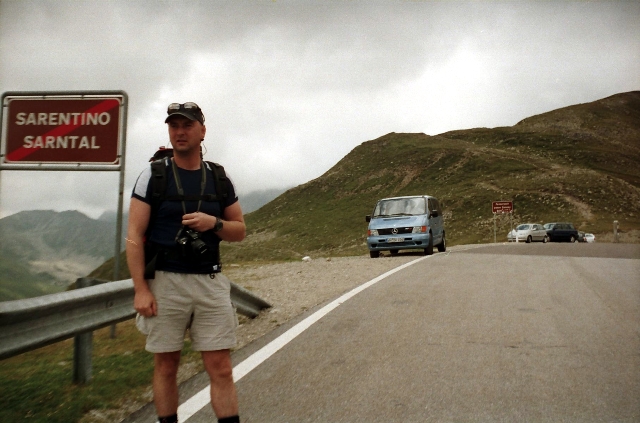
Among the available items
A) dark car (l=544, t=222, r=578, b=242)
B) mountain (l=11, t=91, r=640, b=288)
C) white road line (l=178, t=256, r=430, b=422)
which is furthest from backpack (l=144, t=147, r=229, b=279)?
dark car (l=544, t=222, r=578, b=242)

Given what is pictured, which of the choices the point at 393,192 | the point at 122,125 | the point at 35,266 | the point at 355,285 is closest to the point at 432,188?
the point at 393,192

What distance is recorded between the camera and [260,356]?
518 cm

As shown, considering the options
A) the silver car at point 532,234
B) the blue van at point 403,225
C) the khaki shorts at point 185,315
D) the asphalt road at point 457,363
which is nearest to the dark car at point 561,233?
the silver car at point 532,234

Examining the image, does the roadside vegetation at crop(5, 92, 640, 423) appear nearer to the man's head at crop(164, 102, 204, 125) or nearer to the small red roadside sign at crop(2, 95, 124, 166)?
the small red roadside sign at crop(2, 95, 124, 166)

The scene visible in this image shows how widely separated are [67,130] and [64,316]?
8.13 feet

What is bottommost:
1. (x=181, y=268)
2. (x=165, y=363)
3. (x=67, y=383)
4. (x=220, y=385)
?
(x=67, y=383)

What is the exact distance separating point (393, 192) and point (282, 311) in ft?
301

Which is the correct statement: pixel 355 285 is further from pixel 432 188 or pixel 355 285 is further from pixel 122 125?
pixel 432 188

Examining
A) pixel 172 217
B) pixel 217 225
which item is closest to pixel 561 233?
pixel 217 225

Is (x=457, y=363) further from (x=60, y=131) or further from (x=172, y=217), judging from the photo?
(x=60, y=131)

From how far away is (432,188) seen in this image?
9138 cm

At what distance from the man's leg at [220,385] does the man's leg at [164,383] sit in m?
0.19

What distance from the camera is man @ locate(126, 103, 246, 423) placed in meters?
2.79

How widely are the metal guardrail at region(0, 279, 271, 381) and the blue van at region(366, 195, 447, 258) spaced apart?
14.8 meters
